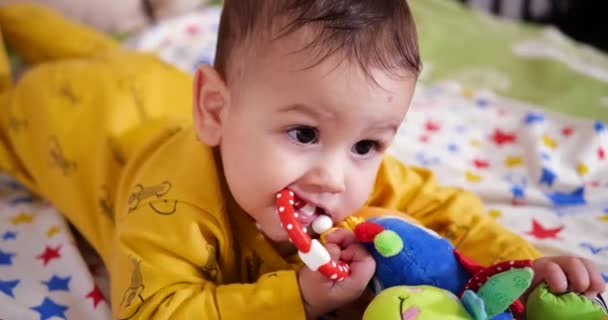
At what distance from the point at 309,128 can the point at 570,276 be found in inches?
12.1

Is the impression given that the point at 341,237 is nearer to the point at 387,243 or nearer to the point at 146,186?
the point at 387,243

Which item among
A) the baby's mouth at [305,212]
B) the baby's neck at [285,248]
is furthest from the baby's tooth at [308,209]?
the baby's neck at [285,248]

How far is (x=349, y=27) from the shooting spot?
62 centimetres

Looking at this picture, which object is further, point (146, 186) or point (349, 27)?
point (146, 186)

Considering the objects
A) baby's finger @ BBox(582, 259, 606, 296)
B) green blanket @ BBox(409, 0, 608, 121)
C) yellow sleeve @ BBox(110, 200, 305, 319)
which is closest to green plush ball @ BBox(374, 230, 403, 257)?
yellow sleeve @ BBox(110, 200, 305, 319)

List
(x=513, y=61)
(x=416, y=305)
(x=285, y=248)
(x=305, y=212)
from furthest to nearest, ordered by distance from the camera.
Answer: (x=513, y=61) < (x=285, y=248) < (x=305, y=212) < (x=416, y=305)

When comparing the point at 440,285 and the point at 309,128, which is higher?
the point at 309,128

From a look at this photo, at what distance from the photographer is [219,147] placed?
79 centimetres

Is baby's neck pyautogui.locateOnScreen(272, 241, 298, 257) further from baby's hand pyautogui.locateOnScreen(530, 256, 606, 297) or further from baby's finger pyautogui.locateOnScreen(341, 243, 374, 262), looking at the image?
baby's hand pyautogui.locateOnScreen(530, 256, 606, 297)

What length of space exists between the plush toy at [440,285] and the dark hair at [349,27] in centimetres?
16

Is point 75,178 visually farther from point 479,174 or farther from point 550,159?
point 550,159

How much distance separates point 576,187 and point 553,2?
1.26m

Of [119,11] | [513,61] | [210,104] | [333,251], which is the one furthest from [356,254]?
[119,11]

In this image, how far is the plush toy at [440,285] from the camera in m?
0.56
